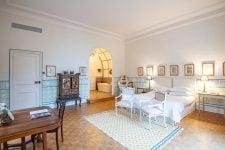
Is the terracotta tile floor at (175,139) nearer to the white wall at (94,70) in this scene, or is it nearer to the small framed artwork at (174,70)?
the small framed artwork at (174,70)

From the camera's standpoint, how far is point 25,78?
17.2 ft

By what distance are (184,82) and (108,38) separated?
447cm

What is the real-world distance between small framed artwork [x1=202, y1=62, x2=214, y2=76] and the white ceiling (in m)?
1.95

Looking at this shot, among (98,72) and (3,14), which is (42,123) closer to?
(3,14)

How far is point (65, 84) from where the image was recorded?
5852mm

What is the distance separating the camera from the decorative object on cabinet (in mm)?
5777

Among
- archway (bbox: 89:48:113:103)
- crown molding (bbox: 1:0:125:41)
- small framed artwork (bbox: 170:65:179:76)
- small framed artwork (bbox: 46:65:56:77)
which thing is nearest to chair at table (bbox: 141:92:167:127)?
small framed artwork (bbox: 170:65:179:76)

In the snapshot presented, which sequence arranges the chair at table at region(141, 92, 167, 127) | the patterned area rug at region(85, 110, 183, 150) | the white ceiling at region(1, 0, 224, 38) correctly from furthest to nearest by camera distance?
the white ceiling at region(1, 0, 224, 38)
the chair at table at region(141, 92, 167, 127)
the patterned area rug at region(85, 110, 183, 150)

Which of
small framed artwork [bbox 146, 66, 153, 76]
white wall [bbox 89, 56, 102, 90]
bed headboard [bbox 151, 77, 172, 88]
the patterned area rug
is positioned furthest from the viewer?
white wall [bbox 89, 56, 102, 90]

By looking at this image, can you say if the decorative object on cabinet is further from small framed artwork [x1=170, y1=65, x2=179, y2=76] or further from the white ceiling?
small framed artwork [x1=170, y1=65, x2=179, y2=76]

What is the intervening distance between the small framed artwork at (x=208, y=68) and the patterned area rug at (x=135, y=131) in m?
2.60

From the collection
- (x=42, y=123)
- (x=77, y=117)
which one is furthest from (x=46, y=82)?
(x=42, y=123)

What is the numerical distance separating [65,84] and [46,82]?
74cm

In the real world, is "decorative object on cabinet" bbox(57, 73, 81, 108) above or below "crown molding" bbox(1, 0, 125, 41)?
below
